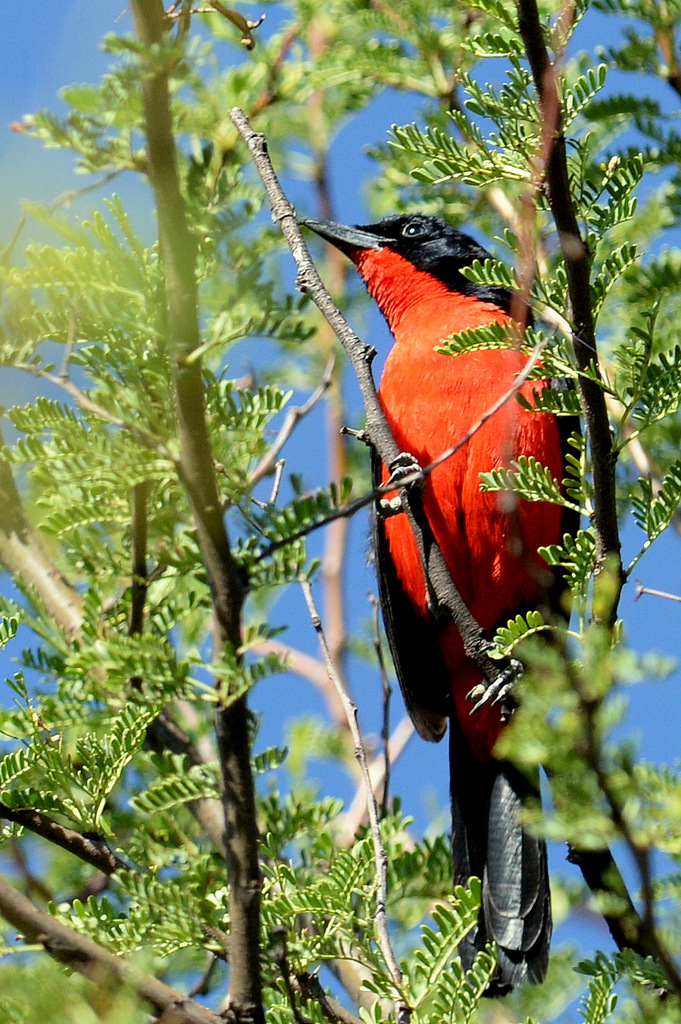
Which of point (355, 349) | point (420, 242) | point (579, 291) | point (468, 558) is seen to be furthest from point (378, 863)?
point (420, 242)

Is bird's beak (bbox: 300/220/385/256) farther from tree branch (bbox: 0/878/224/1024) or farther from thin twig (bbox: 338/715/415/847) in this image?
tree branch (bbox: 0/878/224/1024)

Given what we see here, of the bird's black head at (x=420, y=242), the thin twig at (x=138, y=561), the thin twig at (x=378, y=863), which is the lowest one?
the thin twig at (x=378, y=863)

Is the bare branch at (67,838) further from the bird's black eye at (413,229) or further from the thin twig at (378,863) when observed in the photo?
the bird's black eye at (413,229)

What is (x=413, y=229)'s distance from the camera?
491 cm

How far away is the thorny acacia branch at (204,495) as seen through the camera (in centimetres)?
195

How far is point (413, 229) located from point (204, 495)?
3.11m

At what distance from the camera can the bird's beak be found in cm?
493

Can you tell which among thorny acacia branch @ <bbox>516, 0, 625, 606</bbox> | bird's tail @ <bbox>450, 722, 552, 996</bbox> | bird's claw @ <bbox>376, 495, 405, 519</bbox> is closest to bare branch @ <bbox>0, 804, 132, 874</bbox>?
thorny acacia branch @ <bbox>516, 0, 625, 606</bbox>

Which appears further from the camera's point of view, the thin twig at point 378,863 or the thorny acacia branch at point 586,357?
the thin twig at point 378,863

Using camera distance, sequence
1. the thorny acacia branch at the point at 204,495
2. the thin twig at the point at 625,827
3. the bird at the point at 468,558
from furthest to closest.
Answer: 1. the bird at the point at 468,558
2. the thorny acacia branch at the point at 204,495
3. the thin twig at the point at 625,827

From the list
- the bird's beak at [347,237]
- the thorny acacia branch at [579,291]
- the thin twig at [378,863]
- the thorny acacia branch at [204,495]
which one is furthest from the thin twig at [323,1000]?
the bird's beak at [347,237]

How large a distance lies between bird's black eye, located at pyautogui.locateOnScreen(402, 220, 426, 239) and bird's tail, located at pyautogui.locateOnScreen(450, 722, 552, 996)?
6.40ft

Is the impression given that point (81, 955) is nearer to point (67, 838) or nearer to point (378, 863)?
point (67, 838)

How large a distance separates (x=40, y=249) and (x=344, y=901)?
1.53m
